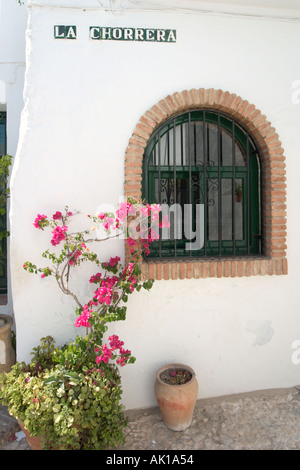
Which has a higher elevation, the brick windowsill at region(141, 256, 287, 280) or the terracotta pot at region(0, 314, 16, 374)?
the brick windowsill at region(141, 256, 287, 280)

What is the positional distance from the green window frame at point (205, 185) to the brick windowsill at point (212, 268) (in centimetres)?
19

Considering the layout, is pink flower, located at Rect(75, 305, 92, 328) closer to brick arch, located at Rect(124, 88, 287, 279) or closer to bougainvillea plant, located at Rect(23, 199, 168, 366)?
bougainvillea plant, located at Rect(23, 199, 168, 366)

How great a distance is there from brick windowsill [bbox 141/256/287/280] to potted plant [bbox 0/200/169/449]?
7.4 inches

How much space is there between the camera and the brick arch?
9.93 ft

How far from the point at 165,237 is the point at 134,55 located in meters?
1.74

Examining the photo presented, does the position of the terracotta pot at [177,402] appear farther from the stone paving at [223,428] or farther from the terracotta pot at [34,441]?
the terracotta pot at [34,441]

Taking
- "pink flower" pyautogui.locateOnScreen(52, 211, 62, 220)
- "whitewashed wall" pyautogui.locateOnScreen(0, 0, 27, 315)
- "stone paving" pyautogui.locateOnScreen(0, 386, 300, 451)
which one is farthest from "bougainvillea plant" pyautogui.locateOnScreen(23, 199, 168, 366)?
"whitewashed wall" pyautogui.locateOnScreen(0, 0, 27, 315)

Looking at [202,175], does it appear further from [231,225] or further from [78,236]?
[78,236]

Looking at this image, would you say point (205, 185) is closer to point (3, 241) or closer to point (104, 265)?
point (104, 265)

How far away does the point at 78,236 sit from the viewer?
2818mm

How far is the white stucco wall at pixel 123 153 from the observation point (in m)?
2.97

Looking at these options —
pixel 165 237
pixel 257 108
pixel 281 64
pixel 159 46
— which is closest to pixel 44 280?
pixel 165 237

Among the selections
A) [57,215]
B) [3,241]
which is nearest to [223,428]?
[57,215]

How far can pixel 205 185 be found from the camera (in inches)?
131
